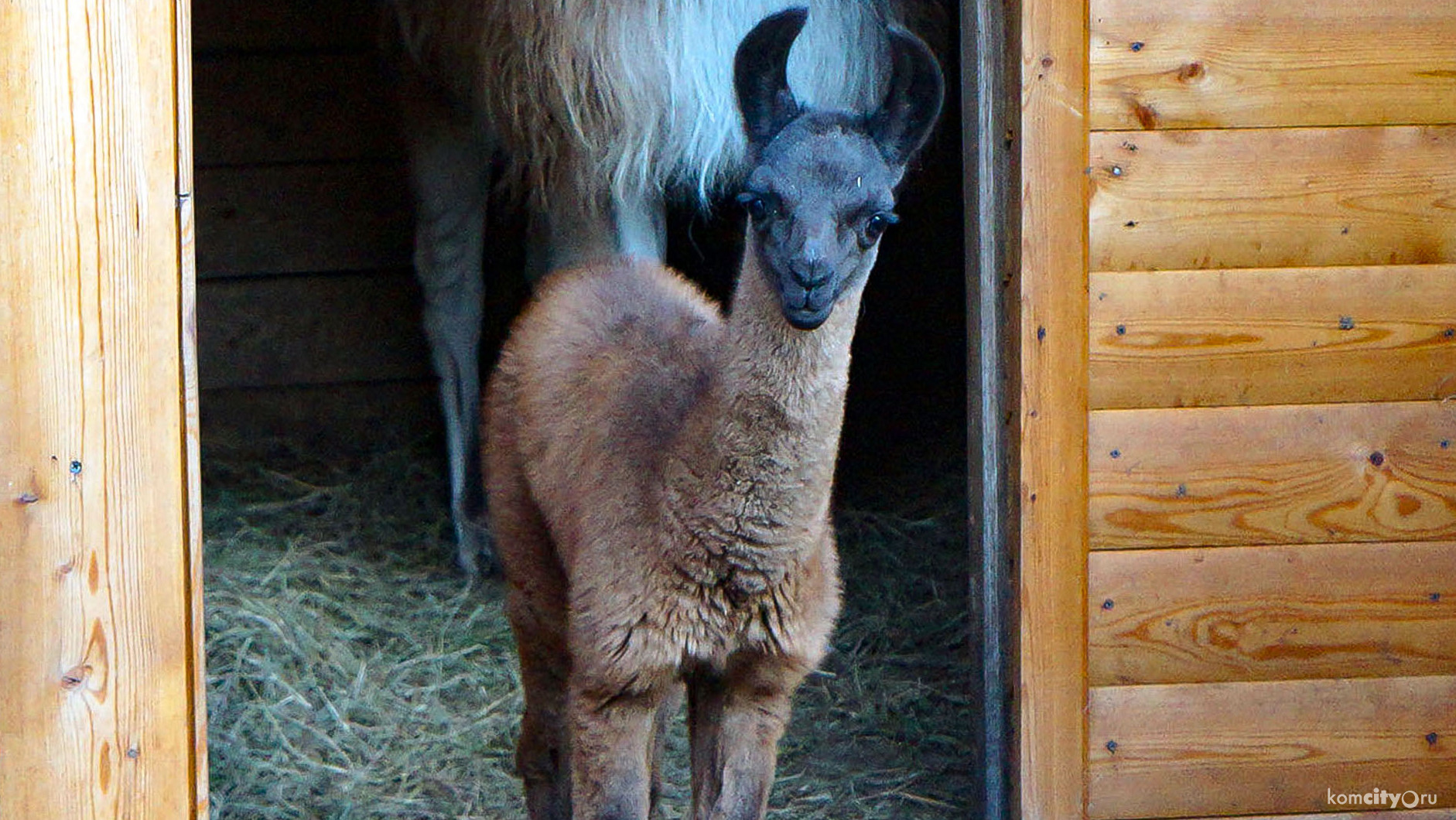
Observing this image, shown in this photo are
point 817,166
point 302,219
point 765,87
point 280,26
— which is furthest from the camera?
point 302,219

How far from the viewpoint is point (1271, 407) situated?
9.64ft

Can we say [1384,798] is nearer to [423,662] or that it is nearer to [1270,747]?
[1270,747]

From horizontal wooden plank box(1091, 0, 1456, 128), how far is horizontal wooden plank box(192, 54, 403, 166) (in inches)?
123

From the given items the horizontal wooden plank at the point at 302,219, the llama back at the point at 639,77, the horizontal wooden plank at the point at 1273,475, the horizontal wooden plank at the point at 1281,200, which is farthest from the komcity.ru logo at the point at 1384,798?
the horizontal wooden plank at the point at 302,219

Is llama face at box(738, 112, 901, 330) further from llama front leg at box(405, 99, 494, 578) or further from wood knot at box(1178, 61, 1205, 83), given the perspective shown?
llama front leg at box(405, 99, 494, 578)

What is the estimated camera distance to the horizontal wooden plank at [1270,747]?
116 inches

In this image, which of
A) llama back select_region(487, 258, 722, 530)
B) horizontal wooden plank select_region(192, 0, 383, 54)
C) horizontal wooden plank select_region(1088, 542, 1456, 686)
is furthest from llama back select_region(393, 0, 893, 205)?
horizontal wooden plank select_region(192, 0, 383, 54)

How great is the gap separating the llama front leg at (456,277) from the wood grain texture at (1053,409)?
6.95ft

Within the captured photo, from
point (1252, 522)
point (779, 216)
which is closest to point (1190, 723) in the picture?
point (1252, 522)

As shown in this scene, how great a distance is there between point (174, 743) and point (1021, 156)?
1.70 metres

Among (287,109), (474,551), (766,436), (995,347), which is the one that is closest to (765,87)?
(766,436)

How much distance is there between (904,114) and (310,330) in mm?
3518

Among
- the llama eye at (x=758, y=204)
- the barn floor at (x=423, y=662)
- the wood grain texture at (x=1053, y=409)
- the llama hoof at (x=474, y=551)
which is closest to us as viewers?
the llama eye at (x=758, y=204)

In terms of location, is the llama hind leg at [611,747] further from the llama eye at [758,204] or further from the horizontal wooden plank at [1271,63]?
the horizontal wooden plank at [1271,63]
